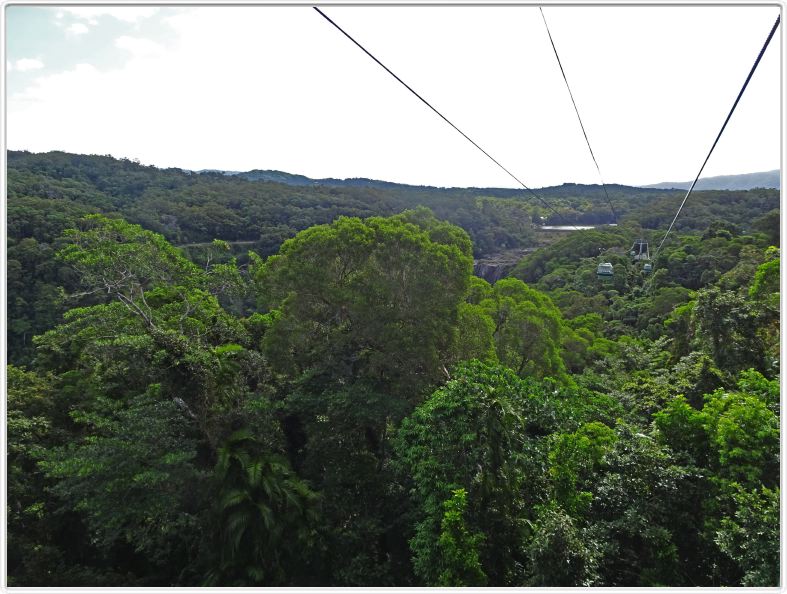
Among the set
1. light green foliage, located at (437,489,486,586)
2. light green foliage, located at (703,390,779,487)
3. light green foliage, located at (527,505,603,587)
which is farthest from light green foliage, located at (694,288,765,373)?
A: light green foliage, located at (437,489,486,586)

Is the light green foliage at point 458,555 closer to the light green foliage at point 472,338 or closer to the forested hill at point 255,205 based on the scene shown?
the light green foliage at point 472,338

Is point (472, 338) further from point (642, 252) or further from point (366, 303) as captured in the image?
point (642, 252)

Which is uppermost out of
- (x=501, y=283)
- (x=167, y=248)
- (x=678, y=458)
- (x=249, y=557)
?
(x=167, y=248)


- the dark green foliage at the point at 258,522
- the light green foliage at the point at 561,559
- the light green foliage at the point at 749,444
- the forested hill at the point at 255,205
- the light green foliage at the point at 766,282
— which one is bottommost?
the dark green foliage at the point at 258,522

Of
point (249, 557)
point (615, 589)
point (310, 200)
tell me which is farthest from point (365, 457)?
point (310, 200)

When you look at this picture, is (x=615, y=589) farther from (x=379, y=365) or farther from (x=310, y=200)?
(x=310, y=200)

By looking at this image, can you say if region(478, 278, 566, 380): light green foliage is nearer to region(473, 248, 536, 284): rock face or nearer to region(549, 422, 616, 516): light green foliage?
region(549, 422, 616, 516): light green foliage

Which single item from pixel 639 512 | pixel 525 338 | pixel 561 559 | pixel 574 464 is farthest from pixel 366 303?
pixel 525 338

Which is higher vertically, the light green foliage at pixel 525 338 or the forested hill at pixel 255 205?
the forested hill at pixel 255 205

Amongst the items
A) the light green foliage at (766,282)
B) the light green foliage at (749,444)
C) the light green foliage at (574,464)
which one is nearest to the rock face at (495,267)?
the light green foliage at (766,282)
